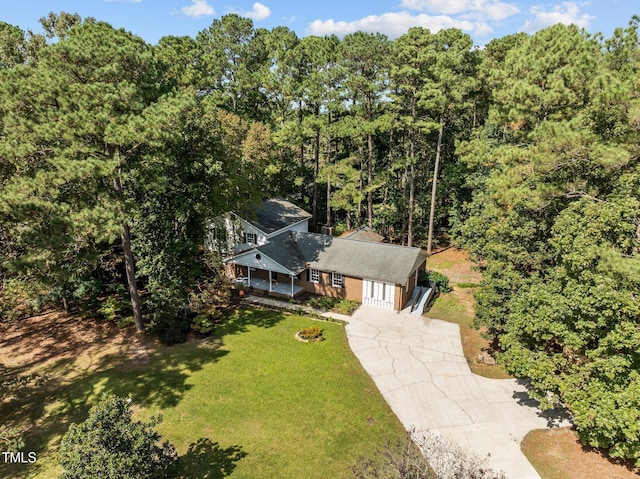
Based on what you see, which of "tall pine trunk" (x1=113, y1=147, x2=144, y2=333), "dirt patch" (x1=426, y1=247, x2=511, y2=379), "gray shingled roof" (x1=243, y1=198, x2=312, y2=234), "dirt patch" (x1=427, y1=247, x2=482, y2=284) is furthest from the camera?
"gray shingled roof" (x1=243, y1=198, x2=312, y2=234)

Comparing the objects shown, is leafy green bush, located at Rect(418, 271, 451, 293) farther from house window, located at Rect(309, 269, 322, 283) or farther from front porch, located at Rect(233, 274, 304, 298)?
front porch, located at Rect(233, 274, 304, 298)

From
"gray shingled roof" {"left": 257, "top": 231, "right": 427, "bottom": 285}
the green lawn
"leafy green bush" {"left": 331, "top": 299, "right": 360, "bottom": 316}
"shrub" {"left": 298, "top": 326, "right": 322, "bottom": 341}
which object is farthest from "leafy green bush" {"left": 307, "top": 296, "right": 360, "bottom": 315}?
"shrub" {"left": 298, "top": 326, "right": 322, "bottom": 341}

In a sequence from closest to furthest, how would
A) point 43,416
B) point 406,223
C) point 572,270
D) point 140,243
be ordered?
1. point 572,270
2. point 43,416
3. point 140,243
4. point 406,223

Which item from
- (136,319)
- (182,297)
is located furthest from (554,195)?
(136,319)

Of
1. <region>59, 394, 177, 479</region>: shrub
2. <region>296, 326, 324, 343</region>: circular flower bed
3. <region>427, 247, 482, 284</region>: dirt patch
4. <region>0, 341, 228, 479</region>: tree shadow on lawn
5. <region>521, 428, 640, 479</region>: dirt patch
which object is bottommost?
<region>0, 341, 228, 479</region>: tree shadow on lawn

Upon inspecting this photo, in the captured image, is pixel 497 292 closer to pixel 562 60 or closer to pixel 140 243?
pixel 562 60

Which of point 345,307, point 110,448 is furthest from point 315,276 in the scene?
point 110,448
